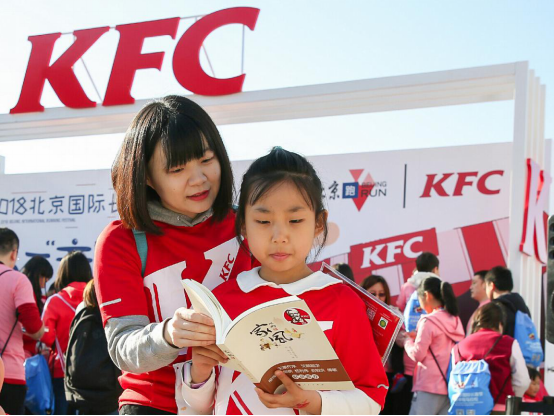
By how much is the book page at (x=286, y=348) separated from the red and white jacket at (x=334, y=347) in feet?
0.19

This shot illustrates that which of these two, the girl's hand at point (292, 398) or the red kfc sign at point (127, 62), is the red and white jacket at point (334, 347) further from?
the red kfc sign at point (127, 62)

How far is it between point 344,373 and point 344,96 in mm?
6239

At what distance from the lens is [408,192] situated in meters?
7.48

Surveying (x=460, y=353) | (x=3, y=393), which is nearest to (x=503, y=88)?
(x=460, y=353)

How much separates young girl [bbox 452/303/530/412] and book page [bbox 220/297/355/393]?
3528mm

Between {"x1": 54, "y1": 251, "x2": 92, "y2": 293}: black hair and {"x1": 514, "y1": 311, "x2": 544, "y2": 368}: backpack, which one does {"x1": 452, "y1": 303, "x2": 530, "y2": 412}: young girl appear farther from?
{"x1": 54, "y1": 251, "x2": 92, "y2": 293}: black hair

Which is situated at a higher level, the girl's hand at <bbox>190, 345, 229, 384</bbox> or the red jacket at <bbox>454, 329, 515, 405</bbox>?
the girl's hand at <bbox>190, 345, 229, 384</bbox>

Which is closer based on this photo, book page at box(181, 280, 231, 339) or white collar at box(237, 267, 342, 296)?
book page at box(181, 280, 231, 339)

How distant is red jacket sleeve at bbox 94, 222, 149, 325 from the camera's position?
1.58 meters

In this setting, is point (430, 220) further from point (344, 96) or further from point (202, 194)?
point (202, 194)

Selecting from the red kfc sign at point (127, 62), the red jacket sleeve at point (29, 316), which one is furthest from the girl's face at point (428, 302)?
the red kfc sign at point (127, 62)

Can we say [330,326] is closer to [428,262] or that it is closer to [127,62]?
[428,262]

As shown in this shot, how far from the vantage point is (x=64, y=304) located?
4.99m

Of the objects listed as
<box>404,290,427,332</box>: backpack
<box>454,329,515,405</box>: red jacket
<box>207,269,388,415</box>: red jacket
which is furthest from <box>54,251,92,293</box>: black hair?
<box>207,269,388,415</box>: red jacket
